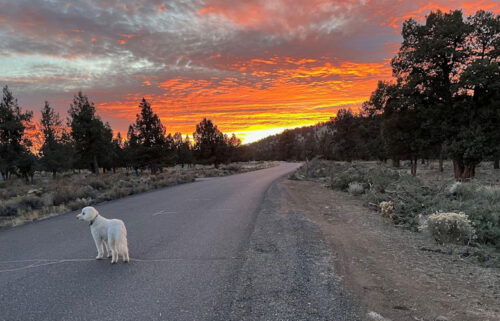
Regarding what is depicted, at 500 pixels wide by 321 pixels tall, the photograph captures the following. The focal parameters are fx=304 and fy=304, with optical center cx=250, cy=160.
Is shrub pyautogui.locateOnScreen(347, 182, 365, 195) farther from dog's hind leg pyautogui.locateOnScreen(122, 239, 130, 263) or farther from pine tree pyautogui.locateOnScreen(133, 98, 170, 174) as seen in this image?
pine tree pyautogui.locateOnScreen(133, 98, 170, 174)

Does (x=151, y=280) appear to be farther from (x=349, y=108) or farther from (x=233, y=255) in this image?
(x=349, y=108)

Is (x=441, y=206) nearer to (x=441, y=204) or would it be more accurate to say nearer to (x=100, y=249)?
(x=441, y=204)

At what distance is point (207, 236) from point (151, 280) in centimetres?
296

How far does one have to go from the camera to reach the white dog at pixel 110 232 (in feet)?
19.7

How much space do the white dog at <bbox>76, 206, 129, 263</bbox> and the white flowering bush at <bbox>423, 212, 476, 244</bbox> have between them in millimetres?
7309

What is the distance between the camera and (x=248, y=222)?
984 cm

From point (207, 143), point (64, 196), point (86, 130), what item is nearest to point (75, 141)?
point (86, 130)

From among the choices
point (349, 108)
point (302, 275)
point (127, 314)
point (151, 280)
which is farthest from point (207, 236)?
point (349, 108)

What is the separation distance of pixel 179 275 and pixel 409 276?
407 cm

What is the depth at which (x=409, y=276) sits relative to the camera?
5.33m

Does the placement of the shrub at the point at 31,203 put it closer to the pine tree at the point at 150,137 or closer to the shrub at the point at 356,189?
the shrub at the point at 356,189

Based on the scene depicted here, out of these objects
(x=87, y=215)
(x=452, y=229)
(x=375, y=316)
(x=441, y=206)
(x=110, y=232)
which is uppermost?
(x=87, y=215)

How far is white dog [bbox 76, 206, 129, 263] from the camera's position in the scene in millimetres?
6016

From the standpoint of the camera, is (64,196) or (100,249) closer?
(100,249)
